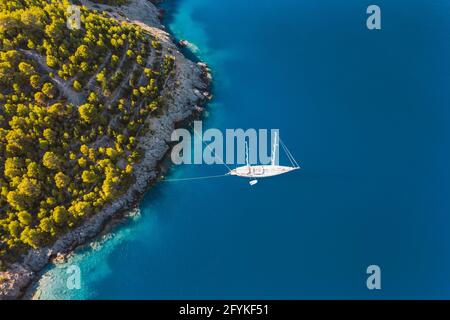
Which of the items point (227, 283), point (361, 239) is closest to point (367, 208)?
point (361, 239)
